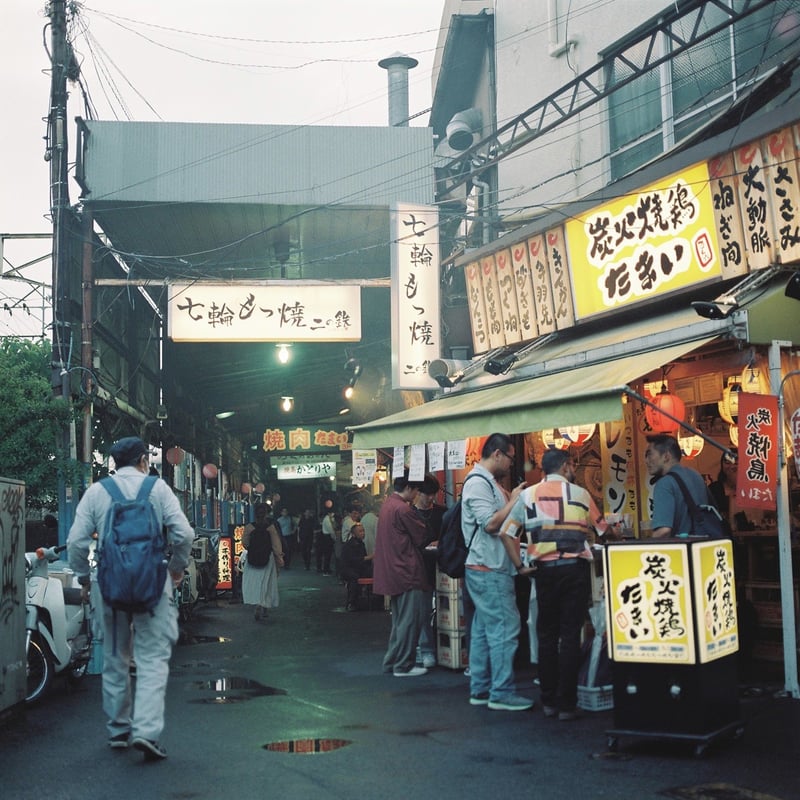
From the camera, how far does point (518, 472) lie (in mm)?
14555

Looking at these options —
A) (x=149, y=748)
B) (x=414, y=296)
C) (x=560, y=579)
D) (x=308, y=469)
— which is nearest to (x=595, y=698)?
(x=560, y=579)

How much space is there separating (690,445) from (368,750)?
6824mm

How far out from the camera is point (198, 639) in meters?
14.9

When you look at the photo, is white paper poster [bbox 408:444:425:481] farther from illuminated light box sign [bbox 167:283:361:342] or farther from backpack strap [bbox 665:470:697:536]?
illuminated light box sign [bbox 167:283:361:342]

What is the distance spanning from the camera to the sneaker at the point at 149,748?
22.0ft

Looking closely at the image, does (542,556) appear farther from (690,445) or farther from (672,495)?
(690,445)

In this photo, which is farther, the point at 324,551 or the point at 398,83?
the point at 324,551

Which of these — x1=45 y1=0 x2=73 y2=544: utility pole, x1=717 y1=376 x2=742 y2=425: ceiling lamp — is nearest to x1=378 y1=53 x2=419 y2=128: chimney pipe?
x1=45 y1=0 x2=73 y2=544: utility pole

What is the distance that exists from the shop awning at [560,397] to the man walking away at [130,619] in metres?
3.43

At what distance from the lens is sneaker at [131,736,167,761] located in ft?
22.0

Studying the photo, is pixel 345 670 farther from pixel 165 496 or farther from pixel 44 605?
pixel 165 496

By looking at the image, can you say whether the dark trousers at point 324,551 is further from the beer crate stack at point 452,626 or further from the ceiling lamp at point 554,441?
the beer crate stack at point 452,626

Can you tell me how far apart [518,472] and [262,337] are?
5.87 meters

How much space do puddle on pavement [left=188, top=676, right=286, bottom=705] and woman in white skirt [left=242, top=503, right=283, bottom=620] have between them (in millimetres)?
6495
